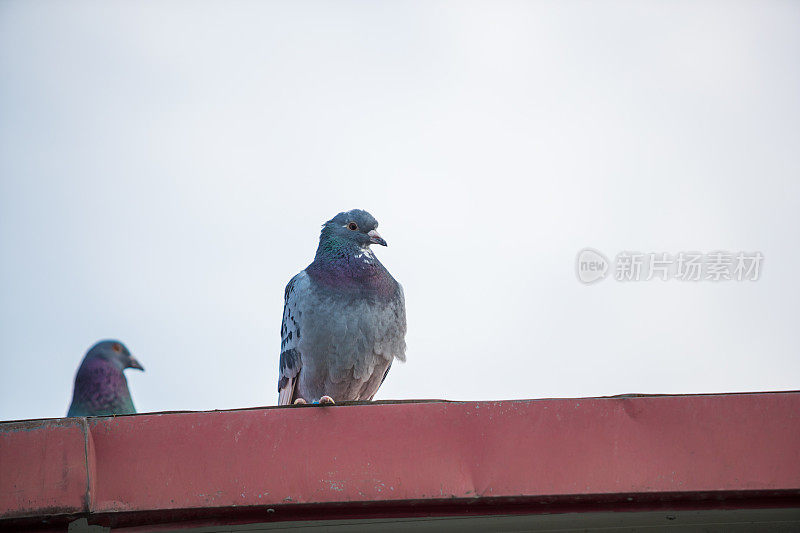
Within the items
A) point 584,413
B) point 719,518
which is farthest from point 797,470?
point 584,413

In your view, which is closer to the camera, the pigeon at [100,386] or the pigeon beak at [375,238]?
the pigeon beak at [375,238]

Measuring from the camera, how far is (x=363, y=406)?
2359mm

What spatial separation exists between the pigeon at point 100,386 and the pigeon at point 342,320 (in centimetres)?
249

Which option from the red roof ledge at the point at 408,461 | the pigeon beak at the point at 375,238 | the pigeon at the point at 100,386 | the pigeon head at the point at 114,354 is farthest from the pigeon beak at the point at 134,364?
the red roof ledge at the point at 408,461

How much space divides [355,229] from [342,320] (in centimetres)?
64

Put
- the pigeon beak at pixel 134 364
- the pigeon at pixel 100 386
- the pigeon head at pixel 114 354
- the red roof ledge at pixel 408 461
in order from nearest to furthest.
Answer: the red roof ledge at pixel 408 461 → the pigeon at pixel 100 386 → the pigeon head at pixel 114 354 → the pigeon beak at pixel 134 364

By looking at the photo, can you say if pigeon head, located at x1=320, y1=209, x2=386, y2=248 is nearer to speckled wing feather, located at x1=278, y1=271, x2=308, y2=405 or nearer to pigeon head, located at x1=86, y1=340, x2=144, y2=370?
speckled wing feather, located at x1=278, y1=271, x2=308, y2=405

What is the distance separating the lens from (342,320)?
14.2ft

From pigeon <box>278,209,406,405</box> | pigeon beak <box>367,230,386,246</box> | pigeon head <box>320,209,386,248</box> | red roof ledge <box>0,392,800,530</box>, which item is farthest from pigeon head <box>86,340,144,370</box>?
red roof ledge <box>0,392,800,530</box>

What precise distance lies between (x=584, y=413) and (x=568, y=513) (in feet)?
0.90

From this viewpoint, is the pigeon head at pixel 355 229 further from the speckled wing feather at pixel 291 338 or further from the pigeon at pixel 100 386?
the pigeon at pixel 100 386

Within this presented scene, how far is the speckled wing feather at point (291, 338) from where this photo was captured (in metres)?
4.51

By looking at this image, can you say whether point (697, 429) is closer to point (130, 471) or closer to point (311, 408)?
point (311, 408)

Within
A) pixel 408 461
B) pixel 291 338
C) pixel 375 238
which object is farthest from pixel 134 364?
pixel 408 461
